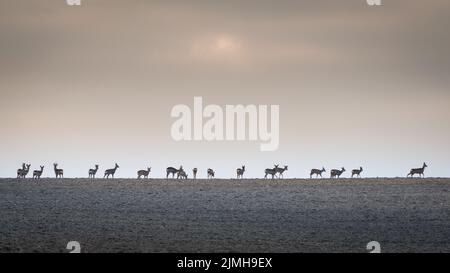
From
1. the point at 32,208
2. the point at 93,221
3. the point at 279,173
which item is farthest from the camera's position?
the point at 279,173

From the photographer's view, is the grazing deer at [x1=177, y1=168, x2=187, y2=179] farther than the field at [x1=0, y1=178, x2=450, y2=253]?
Yes

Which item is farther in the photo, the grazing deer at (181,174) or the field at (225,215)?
the grazing deer at (181,174)

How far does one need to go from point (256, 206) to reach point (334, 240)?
→ 9.16 metres

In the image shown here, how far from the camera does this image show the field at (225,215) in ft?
142

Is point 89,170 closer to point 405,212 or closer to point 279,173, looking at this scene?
point 279,173

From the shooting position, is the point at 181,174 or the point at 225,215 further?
the point at 181,174

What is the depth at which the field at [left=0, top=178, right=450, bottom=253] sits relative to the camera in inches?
1706

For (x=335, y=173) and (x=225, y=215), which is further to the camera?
(x=335, y=173)

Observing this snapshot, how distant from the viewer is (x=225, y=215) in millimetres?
50906

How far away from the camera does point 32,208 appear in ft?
172

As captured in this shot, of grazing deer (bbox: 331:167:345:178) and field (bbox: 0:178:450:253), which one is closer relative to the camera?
field (bbox: 0:178:450:253)

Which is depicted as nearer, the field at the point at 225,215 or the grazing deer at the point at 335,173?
the field at the point at 225,215
